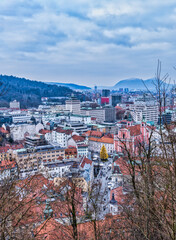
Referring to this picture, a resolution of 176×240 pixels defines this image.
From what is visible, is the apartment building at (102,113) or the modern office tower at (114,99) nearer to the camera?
the apartment building at (102,113)

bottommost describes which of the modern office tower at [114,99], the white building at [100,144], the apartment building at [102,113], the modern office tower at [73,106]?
the white building at [100,144]

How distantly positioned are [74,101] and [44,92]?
4458 cm

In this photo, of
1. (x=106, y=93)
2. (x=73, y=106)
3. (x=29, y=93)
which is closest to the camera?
(x=73, y=106)

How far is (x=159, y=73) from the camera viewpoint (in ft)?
9.24

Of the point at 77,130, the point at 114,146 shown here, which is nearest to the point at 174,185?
the point at 114,146

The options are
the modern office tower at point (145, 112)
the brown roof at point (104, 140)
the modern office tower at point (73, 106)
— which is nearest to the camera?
the brown roof at point (104, 140)

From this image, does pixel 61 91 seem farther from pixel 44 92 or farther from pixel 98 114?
pixel 98 114

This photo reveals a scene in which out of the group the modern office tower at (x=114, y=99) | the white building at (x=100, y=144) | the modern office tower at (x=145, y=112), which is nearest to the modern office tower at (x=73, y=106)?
the modern office tower at (x=145, y=112)

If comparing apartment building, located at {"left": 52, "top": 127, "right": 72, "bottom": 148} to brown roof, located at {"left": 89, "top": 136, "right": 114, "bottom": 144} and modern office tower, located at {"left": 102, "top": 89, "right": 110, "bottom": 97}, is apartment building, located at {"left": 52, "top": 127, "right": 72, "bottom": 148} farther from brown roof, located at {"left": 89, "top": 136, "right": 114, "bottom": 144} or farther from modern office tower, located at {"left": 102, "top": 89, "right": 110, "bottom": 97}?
modern office tower, located at {"left": 102, "top": 89, "right": 110, "bottom": 97}

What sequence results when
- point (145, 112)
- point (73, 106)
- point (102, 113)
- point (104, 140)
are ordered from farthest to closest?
point (73, 106), point (102, 113), point (145, 112), point (104, 140)

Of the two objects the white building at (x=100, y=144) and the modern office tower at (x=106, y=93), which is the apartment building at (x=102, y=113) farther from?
the modern office tower at (x=106, y=93)

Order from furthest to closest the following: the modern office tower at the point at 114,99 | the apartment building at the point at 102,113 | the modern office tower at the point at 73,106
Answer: the modern office tower at the point at 114,99 < the modern office tower at the point at 73,106 < the apartment building at the point at 102,113

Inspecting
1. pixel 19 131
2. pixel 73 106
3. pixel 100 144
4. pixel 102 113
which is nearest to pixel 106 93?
pixel 73 106

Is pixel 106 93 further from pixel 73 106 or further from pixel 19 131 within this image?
pixel 19 131
